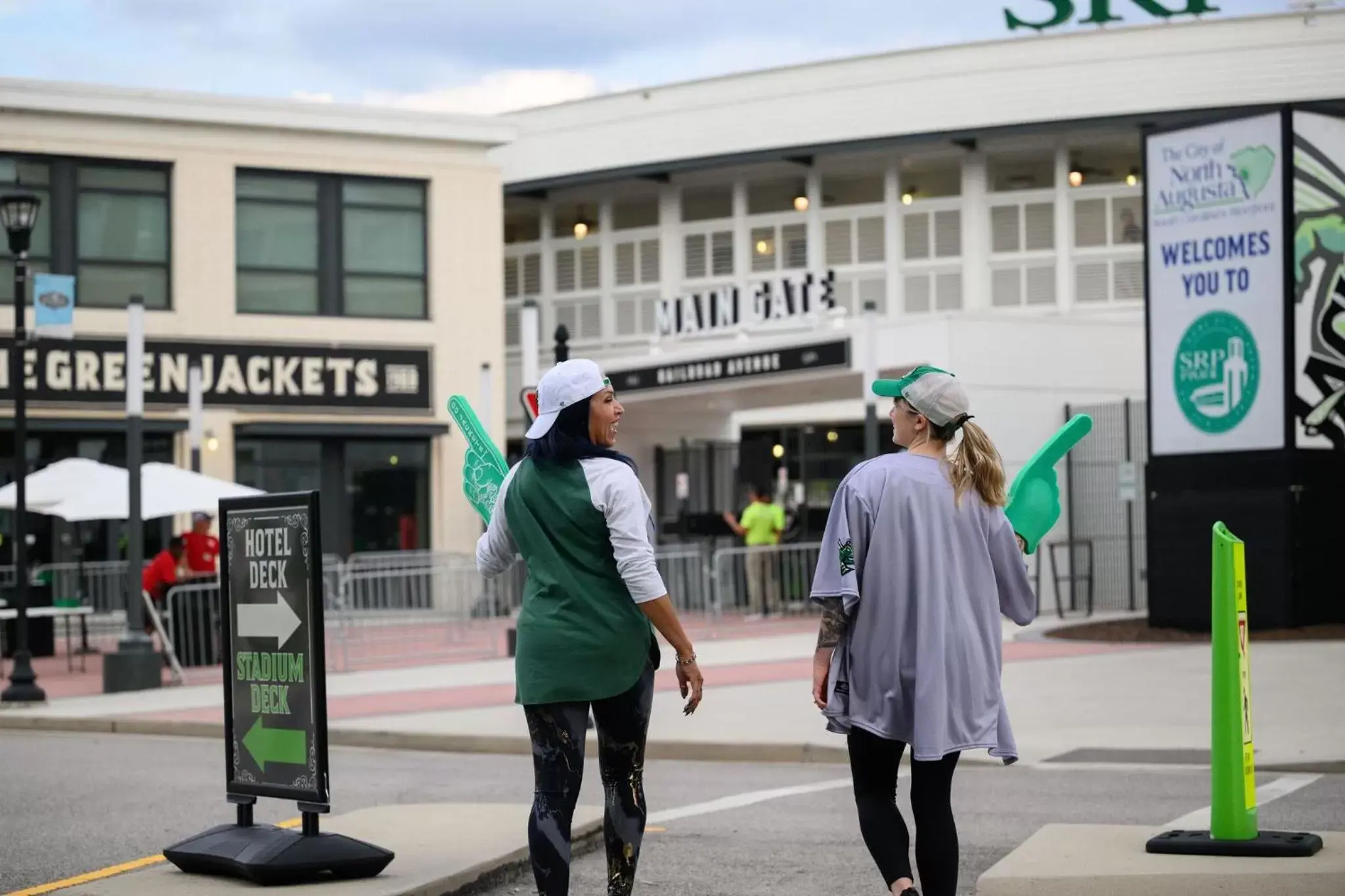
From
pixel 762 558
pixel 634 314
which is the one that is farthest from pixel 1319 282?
pixel 634 314

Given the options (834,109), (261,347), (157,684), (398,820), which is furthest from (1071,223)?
(398,820)

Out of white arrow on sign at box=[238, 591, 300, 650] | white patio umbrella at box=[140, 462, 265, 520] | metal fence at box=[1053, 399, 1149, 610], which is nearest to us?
white arrow on sign at box=[238, 591, 300, 650]

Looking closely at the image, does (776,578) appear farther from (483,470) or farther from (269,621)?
(483,470)

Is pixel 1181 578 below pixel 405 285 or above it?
below

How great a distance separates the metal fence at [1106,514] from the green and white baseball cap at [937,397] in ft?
73.6

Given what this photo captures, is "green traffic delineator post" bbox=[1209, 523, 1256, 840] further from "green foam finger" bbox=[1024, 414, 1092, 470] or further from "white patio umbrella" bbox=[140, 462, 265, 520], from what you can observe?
"white patio umbrella" bbox=[140, 462, 265, 520]

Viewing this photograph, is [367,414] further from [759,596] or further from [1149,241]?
[1149,241]

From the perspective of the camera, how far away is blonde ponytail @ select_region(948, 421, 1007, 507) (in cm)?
600

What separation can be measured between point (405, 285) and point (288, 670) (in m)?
26.4

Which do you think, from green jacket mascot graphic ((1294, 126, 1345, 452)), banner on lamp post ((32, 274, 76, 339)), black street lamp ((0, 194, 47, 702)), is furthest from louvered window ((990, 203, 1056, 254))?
black street lamp ((0, 194, 47, 702))

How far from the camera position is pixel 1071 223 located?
1470 inches

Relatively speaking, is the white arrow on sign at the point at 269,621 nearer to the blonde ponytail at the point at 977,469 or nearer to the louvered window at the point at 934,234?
the blonde ponytail at the point at 977,469

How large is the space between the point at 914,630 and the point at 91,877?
381cm

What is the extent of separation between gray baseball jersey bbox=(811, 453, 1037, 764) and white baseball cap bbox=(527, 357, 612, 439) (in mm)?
883
